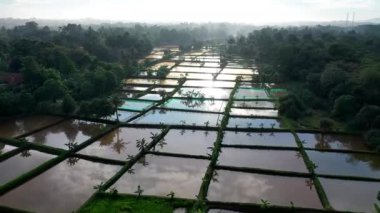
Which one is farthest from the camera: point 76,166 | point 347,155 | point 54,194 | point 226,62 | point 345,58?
point 226,62

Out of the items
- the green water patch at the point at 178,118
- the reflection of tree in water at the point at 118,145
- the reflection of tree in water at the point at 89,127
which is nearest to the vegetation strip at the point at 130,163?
the reflection of tree in water at the point at 118,145

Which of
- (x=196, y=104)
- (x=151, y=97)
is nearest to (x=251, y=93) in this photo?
(x=196, y=104)

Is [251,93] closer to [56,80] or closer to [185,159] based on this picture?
[185,159]

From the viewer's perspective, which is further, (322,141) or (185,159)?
(322,141)

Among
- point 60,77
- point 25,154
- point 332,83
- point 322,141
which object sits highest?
point 60,77

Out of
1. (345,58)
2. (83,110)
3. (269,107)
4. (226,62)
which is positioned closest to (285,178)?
(269,107)

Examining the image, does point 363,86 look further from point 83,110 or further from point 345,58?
point 83,110

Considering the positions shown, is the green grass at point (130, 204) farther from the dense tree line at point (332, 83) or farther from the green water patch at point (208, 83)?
the green water patch at point (208, 83)
